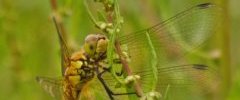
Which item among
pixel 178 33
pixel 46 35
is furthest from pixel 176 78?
pixel 46 35

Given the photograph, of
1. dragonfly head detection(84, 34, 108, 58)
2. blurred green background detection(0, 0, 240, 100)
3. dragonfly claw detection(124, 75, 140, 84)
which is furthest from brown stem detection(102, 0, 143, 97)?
blurred green background detection(0, 0, 240, 100)

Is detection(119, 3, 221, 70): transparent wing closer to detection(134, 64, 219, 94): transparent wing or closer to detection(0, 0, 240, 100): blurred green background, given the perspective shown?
detection(134, 64, 219, 94): transparent wing

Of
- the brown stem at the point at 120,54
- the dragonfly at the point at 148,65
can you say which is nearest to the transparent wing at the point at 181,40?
the dragonfly at the point at 148,65

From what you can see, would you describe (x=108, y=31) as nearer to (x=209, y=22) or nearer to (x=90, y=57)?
(x=90, y=57)

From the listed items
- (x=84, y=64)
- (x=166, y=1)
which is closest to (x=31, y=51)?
(x=166, y=1)

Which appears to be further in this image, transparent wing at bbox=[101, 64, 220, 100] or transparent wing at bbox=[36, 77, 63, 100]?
transparent wing at bbox=[36, 77, 63, 100]

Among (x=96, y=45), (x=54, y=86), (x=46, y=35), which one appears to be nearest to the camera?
(x=96, y=45)

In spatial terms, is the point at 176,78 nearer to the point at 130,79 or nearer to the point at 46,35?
the point at 130,79
